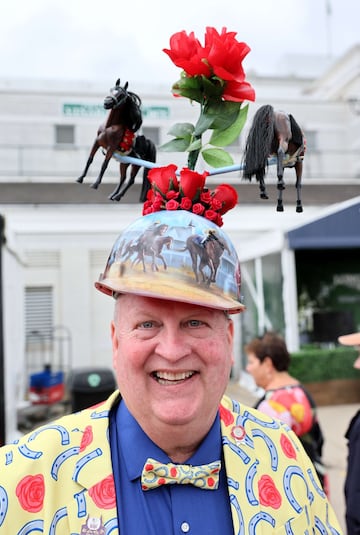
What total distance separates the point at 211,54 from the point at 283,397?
80.6 inches

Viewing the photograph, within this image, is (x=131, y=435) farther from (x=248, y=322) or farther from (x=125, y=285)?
(x=248, y=322)

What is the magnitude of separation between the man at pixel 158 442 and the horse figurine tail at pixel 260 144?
0.18 meters

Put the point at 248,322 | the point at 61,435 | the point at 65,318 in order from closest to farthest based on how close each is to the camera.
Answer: the point at 61,435 < the point at 248,322 < the point at 65,318

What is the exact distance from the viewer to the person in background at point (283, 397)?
2.64 m

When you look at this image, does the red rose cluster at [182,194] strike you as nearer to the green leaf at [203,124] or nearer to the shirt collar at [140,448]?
the green leaf at [203,124]

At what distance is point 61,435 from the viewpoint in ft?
3.91

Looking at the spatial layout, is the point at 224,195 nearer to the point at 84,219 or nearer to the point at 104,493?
the point at 104,493

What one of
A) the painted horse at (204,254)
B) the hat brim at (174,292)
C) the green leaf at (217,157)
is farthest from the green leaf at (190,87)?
the hat brim at (174,292)

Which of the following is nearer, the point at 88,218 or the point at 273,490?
the point at 273,490

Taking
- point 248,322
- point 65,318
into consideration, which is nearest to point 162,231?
point 248,322

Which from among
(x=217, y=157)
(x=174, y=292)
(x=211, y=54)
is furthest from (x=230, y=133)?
(x=174, y=292)

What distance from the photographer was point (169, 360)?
1.07 meters

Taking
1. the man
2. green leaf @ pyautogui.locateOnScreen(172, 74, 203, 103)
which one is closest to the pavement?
the man

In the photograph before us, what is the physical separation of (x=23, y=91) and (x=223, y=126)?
1354 centimetres
